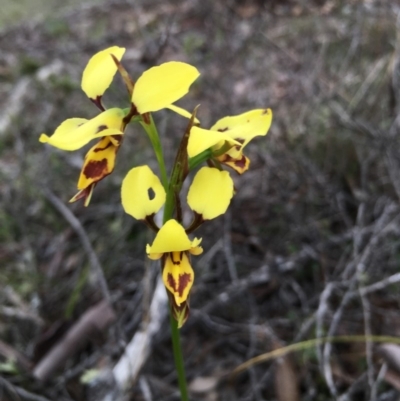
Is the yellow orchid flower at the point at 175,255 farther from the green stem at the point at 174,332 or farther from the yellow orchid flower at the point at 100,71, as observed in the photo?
the yellow orchid flower at the point at 100,71

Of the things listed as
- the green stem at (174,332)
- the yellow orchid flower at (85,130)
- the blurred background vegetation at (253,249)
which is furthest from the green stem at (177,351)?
the blurred background vegetation at (253,249)

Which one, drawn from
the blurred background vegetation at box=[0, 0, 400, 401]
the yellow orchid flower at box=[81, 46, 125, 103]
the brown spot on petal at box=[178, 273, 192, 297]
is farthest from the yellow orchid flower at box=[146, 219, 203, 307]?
the blurred background vegetation at box=[0, 0, 400, 401]

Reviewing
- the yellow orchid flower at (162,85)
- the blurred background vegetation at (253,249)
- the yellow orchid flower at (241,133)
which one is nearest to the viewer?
the yellow orchid flower at (162,85)

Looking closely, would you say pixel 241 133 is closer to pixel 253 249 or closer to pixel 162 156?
pixel 162 156

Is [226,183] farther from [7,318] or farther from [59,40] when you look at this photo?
[59,40]

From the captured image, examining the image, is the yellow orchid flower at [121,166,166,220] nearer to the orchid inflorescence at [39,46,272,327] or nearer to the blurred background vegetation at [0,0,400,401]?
the orchid inflorescence at [39,46,272,327]

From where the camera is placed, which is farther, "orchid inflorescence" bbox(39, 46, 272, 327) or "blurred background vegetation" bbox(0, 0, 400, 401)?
"blurred background vegetation" bbox(0, 0, 400, 401)

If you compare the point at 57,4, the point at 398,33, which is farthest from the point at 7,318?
the point at 57,4
